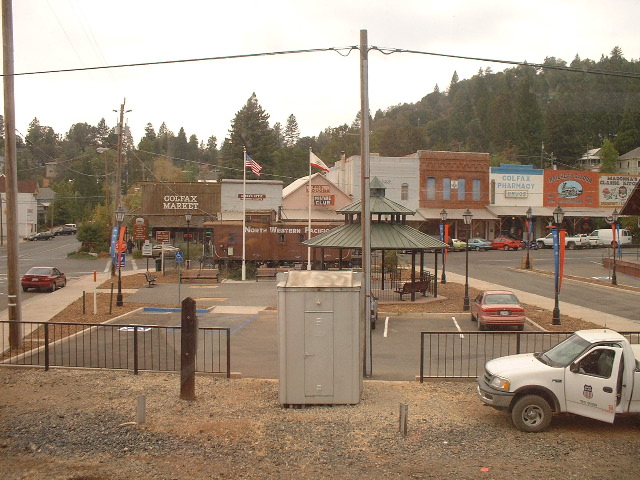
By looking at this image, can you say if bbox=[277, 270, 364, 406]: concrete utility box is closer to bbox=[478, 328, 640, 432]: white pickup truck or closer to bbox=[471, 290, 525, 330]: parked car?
bbox=[478, 328, 640, 432]: white pickup truck

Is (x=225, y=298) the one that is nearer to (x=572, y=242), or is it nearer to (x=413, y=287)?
(x=413, y=287)

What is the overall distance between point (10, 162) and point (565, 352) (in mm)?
14231

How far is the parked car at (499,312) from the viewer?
A: 20.5 meters

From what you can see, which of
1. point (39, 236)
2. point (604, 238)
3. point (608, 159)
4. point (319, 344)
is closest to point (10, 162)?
point (319, 344)

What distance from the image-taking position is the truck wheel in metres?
9.48

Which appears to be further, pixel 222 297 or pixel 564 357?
pixel 222 297

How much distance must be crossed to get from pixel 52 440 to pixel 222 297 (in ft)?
70.6

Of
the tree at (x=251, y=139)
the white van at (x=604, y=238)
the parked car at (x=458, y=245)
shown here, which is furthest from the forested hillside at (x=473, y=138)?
the parked car at (x=458, y=245)

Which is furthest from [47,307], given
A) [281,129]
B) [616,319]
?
[281,129]

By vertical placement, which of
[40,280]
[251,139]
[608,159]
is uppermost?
[251,139]

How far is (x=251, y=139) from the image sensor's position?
95.6 meters

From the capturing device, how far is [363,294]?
12.9 metres

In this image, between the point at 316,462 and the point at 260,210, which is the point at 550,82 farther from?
the point at 316,462

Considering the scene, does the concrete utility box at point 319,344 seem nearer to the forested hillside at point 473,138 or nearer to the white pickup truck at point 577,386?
the white pickup truck at point 577,386
